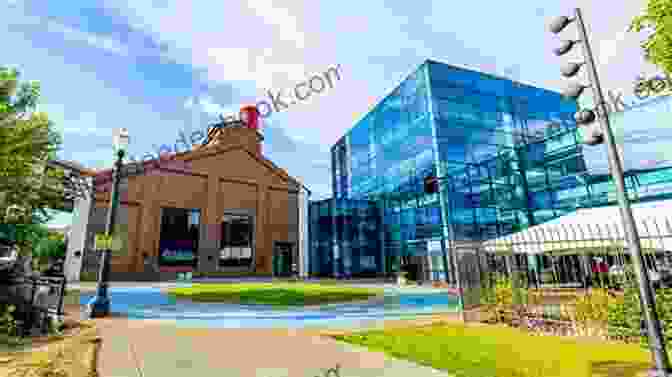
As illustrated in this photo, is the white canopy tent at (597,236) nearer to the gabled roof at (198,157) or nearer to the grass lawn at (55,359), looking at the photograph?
the grass lawn at (55,359)

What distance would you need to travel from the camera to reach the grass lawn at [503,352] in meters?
4.75

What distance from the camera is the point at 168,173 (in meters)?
27.9

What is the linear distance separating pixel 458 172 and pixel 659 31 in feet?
59.3

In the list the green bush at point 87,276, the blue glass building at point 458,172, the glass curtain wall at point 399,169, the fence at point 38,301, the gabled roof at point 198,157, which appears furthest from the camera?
the glass curtain wall at point 399,169

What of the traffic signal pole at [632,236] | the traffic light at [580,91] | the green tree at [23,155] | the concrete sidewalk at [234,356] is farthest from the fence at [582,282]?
the green tree at [23,155]

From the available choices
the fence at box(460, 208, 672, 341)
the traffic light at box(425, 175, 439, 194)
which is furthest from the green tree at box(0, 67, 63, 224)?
the traffic light at box(425, 175, 439, 194)

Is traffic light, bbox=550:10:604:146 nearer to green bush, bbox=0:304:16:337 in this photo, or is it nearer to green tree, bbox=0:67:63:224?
green bush, bbox=0:304:16:337

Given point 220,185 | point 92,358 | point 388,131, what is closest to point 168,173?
point 220,185

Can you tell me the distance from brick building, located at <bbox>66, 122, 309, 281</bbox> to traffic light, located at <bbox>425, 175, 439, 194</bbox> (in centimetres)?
1374

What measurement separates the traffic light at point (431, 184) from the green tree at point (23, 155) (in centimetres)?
2170


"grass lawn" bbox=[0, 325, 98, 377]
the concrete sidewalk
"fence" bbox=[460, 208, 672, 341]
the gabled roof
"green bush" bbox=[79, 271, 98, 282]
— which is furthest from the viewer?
the gabled roof

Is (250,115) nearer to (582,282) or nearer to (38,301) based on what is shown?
(38,301)

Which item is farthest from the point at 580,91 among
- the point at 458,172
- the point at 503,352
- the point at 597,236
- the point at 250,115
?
the point at 250,115

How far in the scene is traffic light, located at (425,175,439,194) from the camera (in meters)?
24.4
